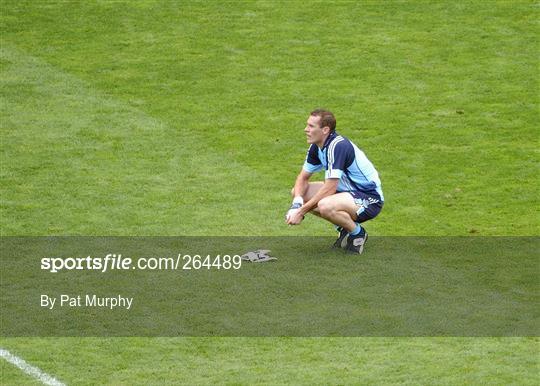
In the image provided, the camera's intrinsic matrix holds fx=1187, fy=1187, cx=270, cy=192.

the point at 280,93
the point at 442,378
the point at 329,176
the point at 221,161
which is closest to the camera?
the point at 442,378

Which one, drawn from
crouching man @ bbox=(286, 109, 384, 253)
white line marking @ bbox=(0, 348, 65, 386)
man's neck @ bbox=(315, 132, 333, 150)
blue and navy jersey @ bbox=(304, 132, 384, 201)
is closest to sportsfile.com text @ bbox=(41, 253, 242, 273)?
crouching man @ bbox=(286, 109, 384, 253)

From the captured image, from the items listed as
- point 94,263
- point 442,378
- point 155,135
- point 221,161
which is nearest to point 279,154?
point 221,161

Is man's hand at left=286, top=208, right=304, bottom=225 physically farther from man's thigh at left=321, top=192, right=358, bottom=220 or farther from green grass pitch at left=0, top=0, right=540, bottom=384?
green grass pitch at left=0, top=0, right=540, bottom=384

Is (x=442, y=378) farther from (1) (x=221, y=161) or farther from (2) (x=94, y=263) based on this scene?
(1) (x=221, y=161)

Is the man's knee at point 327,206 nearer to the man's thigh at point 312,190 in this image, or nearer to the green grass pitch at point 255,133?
the man's thigh at point 312,190

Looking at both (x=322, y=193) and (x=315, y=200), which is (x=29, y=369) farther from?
(x=322, y=193)

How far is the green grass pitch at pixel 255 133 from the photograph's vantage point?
10.5 metres

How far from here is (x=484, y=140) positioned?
54.3 feet

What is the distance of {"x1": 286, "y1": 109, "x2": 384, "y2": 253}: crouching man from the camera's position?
41.7ft

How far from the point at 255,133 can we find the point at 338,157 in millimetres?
4232

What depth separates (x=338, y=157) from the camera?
12664 millimetres

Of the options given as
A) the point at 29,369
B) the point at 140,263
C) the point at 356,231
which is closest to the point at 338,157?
the point at 356,231

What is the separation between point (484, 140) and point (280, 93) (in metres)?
3.33

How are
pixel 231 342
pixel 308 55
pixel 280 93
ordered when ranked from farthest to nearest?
pixel 308 55, pixel 280 93, pixel 231 342
